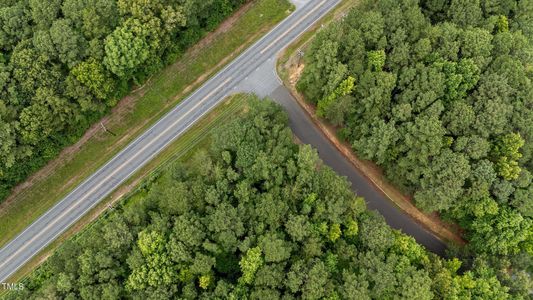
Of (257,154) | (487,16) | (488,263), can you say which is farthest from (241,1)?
(488,263)

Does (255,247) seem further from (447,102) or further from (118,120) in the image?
(118,120)

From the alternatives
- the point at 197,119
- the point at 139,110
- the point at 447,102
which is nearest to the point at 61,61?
the point at 139,110

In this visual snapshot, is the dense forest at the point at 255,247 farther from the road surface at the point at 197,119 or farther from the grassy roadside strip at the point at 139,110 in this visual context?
the grassy roadside strip at the point at 139,110

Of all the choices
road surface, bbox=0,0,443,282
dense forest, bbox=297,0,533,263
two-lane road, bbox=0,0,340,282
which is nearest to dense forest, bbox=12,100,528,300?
dense forest, bbox=297,0,533,263

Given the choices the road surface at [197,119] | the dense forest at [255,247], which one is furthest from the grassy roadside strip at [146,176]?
the dense forest at [255,247]

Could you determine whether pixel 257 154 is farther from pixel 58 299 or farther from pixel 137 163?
pixel 58 299
